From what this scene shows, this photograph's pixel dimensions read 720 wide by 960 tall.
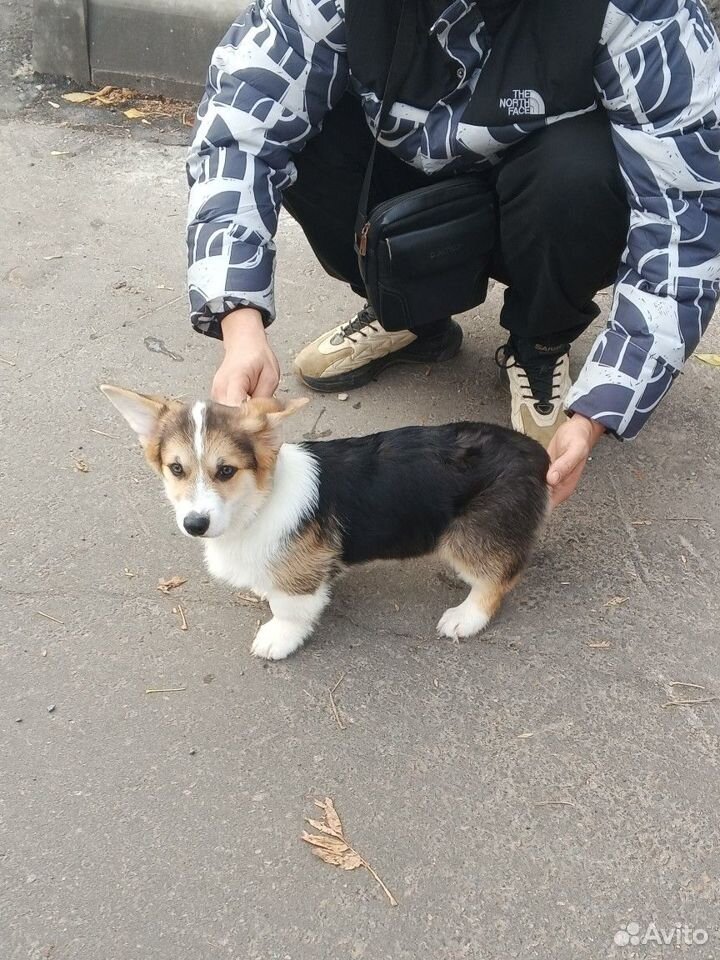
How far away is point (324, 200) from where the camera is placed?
273 centimetres

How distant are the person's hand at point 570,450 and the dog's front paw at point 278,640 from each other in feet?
2.53

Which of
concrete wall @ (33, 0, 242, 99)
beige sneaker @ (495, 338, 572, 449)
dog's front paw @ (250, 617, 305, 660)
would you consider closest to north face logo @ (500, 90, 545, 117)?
beige sneaker @ (495, 338, 572, 449)

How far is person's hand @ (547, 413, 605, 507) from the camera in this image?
2.06 m

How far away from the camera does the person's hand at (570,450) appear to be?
2.06 metres

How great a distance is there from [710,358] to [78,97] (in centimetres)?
371

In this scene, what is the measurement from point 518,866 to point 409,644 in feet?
2.12

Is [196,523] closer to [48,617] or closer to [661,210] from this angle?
[48,617]

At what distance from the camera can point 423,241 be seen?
2.48m

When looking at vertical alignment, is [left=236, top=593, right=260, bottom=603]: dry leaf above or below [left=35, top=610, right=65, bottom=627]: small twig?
above

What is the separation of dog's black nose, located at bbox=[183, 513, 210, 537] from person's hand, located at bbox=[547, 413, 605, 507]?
0.85 meters

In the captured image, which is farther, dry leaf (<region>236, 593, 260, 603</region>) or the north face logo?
dry leaf (<region>236, 593, 260, 603</region>)

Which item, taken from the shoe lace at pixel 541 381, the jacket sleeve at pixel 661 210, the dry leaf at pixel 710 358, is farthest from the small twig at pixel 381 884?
the dry leaf at pixel 710 358

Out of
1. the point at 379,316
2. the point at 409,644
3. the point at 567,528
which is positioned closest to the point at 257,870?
the point at 409,644

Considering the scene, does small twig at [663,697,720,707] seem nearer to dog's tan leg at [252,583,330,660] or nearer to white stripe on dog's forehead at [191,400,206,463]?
dog's tan leg at [252,583,330,660]
